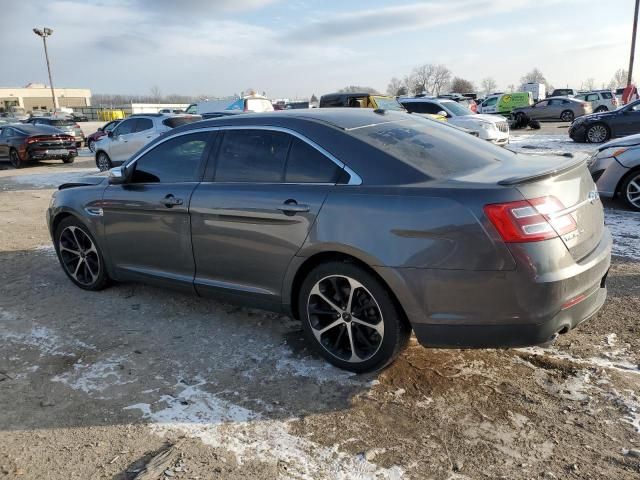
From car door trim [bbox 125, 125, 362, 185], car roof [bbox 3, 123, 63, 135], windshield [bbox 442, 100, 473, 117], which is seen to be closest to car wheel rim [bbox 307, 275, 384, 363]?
car door trim [bbox 125, 125, 362, 185]

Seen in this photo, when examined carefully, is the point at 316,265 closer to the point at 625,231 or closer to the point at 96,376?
the point at 96,376

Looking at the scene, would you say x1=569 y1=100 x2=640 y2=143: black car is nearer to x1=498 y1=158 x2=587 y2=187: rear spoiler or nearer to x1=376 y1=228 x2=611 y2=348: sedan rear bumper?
x1=498 y1=158 x2=587 y2=187: rear spoiler

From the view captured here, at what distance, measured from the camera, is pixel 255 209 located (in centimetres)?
359

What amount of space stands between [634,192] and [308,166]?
616 cm

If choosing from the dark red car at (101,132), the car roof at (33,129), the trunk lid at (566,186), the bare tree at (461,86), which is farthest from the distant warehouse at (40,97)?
the trunk lid at (566,186)

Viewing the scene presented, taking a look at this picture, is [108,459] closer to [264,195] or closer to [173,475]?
[173,475]

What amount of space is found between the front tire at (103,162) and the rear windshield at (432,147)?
13558 millimetres

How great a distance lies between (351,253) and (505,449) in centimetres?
132

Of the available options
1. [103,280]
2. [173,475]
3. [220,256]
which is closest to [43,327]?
[103,280]

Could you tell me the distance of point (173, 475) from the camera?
255 centimetres

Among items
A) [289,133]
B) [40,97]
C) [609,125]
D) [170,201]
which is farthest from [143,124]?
[40,97]

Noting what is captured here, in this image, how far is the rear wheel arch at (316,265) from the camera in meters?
3.13

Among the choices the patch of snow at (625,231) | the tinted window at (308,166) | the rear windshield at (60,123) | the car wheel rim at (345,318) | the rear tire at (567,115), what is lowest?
the patch of snow at (625,231)

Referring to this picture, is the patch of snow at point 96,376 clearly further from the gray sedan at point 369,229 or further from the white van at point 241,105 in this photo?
the white van at point 241,105
